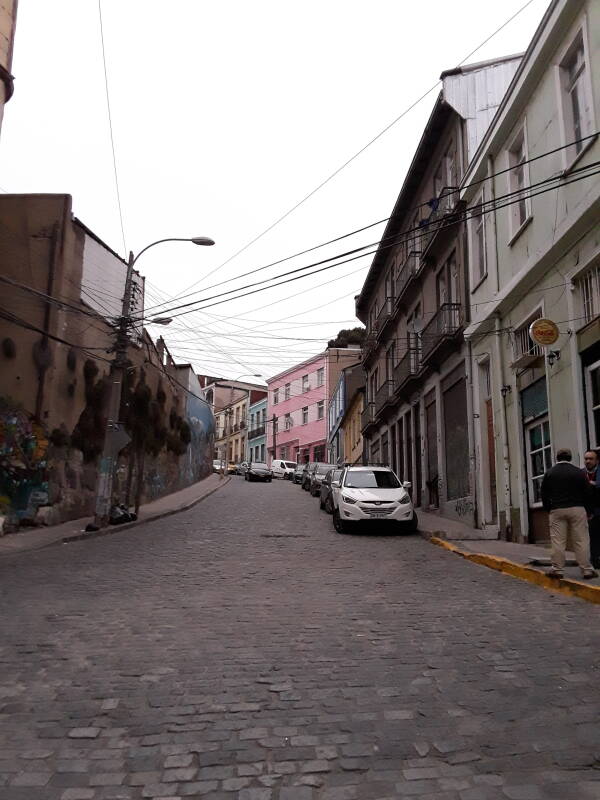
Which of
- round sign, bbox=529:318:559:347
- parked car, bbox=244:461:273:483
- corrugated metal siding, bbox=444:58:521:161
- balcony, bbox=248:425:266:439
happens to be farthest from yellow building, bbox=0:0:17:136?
balcony, bbox=248:425:266:439

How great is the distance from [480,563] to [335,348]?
42.2m

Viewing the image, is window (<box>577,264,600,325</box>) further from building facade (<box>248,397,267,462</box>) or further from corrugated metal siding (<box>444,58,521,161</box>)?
building facade (<box>248,397,267,462</box>)

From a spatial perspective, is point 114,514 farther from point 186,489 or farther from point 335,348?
point 335,348

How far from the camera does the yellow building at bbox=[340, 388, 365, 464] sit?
37844mm

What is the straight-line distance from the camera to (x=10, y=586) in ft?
27.8

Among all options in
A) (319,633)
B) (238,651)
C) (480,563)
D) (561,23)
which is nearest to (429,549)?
(480,563)

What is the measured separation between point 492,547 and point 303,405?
152ft

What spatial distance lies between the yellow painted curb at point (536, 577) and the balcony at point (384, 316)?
16.3 meters

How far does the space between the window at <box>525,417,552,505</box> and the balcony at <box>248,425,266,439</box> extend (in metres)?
53.9

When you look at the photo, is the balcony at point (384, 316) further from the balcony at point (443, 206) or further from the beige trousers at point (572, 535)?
the beige trousers at point (572, 535)

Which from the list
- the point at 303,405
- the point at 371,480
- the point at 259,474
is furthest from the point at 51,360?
the point at 303,405

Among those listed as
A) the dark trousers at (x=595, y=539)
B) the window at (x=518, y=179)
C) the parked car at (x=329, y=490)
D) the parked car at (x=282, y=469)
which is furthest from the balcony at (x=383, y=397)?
the parked car at (x=282, y=469)

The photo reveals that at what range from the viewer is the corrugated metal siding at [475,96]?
1762cm

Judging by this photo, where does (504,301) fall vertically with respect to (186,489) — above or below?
above
